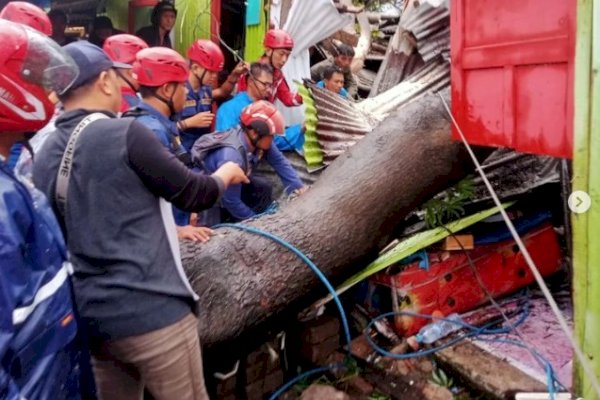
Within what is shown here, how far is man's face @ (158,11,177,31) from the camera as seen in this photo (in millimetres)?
6652

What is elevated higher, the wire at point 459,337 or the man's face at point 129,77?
the man's face at point 129,77

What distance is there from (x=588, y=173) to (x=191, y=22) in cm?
661

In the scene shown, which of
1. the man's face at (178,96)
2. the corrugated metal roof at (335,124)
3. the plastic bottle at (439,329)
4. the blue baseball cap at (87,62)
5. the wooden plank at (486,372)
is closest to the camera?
the blue baseball cap at (87,62)

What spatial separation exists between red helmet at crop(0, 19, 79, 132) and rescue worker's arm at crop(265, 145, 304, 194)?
2847mm

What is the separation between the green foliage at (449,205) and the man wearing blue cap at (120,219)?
2.30 m

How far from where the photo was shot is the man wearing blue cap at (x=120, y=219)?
1850mm

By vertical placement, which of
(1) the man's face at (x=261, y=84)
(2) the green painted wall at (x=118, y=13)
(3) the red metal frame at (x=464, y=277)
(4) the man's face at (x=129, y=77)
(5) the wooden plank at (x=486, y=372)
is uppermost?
(2) the green painted wall at (x=118, y=13)

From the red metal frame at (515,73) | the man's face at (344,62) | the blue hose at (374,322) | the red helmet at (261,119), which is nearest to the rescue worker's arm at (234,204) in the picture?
the red helmet at (261,119)

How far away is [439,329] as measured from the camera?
3717mm

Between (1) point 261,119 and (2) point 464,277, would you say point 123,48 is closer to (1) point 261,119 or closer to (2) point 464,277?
(1) point 261,119

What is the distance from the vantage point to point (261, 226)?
327 cm

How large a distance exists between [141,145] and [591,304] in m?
1.71

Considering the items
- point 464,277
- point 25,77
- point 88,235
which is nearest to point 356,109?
point 464,277

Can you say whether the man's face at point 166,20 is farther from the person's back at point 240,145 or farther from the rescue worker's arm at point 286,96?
the person's back at point 240,145
